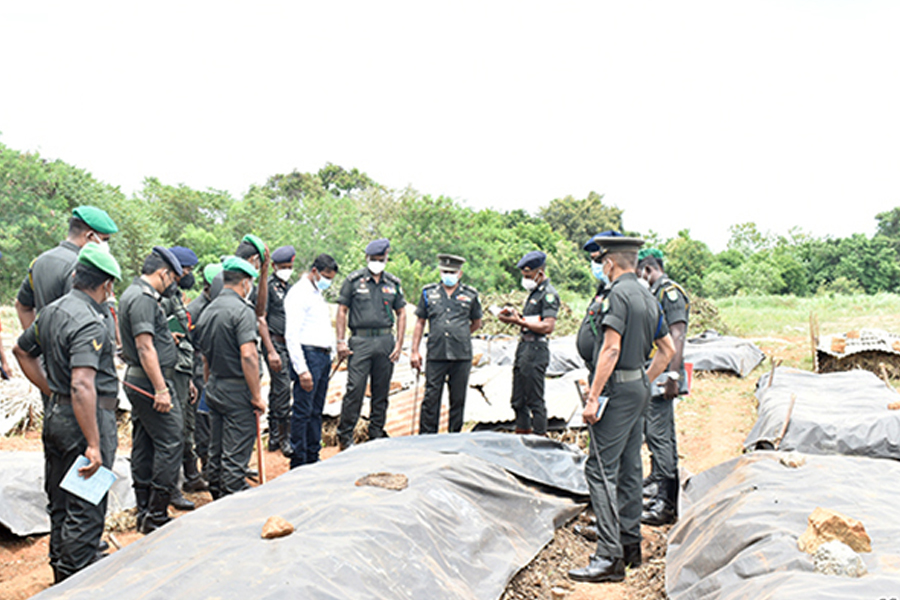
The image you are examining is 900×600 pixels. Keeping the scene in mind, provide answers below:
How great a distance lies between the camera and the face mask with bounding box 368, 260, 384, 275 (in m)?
6.15

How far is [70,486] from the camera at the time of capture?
3176 millimetres

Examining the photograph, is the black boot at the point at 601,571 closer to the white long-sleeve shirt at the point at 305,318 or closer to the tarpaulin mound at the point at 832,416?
the tarpaulin mound at the point at 832,416

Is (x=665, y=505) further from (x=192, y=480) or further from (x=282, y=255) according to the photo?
(x=282, y=255)

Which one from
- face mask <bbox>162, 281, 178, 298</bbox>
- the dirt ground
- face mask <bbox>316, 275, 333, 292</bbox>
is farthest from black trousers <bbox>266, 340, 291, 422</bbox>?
face mask <bbox>162, 281, 178, 298</bbox>

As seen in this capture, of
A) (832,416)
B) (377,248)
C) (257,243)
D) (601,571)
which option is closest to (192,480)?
(257,243)

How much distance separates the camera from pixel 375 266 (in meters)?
6.16

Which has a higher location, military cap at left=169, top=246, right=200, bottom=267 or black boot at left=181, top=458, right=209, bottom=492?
military cap at left=169, top=246, right=200, bottom=267

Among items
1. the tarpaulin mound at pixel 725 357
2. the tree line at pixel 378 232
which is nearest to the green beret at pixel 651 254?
the tarpaulin mound at pixel 725 357

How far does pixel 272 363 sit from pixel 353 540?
344cm

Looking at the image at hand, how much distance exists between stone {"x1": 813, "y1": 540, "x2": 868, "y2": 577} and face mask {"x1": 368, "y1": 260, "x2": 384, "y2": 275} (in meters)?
4.43

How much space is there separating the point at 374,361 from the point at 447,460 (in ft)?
7.91

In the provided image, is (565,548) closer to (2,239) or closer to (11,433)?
(11,433)

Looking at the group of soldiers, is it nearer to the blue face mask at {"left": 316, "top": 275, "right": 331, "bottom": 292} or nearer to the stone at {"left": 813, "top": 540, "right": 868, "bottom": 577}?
the blue face mask at {"left": 316, "top": 275, "right": 331, "bottom": 292}

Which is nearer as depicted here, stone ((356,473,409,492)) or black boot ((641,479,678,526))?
stone ((356,473,409,492))
